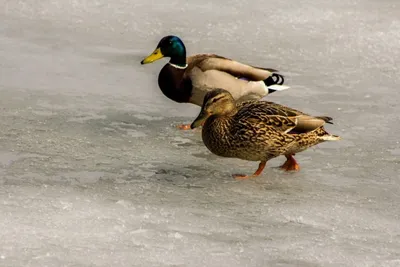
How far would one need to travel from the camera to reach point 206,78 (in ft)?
24.0

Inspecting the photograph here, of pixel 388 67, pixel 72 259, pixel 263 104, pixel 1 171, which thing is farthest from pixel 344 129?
pixel 72 259

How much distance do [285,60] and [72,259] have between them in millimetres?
4678

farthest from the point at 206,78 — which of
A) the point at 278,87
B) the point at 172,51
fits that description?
the point at 278,87

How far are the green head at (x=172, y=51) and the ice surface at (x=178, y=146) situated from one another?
364 mm

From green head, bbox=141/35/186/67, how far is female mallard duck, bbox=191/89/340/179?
48.2 inches

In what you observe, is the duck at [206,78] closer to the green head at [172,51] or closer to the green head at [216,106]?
the green head at [172,51]

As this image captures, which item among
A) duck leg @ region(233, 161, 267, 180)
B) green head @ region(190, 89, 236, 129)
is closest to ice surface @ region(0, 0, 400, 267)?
duck leg @ region(233, 161, 267, 180)

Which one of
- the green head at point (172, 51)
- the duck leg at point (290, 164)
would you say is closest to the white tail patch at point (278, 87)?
the green head at point (172, 51)

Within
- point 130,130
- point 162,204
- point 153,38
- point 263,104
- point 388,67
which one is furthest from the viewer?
point 153,38

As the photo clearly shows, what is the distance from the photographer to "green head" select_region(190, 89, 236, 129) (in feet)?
20.5

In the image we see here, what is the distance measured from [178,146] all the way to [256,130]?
2.71 ft

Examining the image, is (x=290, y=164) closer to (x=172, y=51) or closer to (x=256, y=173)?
(x=256, y=173)

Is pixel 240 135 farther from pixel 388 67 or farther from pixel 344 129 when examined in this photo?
pixel 388 67

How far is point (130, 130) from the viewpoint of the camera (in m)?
6.98
